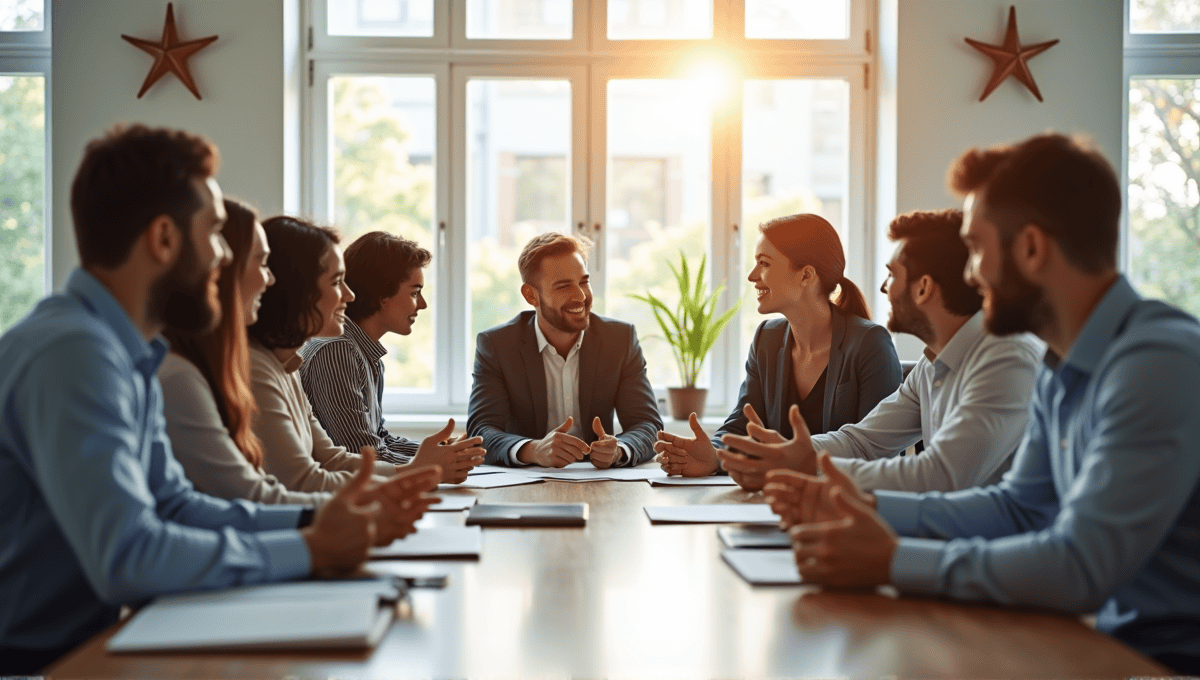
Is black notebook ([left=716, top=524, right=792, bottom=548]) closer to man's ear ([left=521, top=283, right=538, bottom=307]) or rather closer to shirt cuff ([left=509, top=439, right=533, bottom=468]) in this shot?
shirt cuff ([left=509, top=439, right=533, bottom=468])

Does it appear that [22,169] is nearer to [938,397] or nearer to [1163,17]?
[938,397]

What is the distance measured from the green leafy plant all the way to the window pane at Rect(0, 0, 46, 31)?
312 cm

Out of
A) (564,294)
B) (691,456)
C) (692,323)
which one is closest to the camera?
(691,456)

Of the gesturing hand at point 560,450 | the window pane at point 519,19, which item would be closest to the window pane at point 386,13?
the window pane at point 519,19

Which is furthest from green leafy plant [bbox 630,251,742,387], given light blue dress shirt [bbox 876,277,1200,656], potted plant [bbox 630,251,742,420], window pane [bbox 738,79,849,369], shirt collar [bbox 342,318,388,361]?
light blue dress shirt [bbox 876,277,1200,656]

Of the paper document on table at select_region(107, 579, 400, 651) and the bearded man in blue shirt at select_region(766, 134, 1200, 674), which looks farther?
the bearded man in blue shirt at select_region(766, 134, 1200, 674)

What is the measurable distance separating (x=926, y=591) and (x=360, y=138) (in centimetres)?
398

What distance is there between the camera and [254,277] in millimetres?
2045

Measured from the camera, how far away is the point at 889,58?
177 inches

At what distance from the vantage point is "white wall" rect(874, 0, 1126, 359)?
4352 mm

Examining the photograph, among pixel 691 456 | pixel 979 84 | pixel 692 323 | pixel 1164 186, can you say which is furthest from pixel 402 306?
pixel 1164 186

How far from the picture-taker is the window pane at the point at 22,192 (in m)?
4.62

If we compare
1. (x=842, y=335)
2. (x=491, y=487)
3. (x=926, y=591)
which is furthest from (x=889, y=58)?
(x=926, y=591)

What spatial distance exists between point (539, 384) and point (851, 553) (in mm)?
2043
